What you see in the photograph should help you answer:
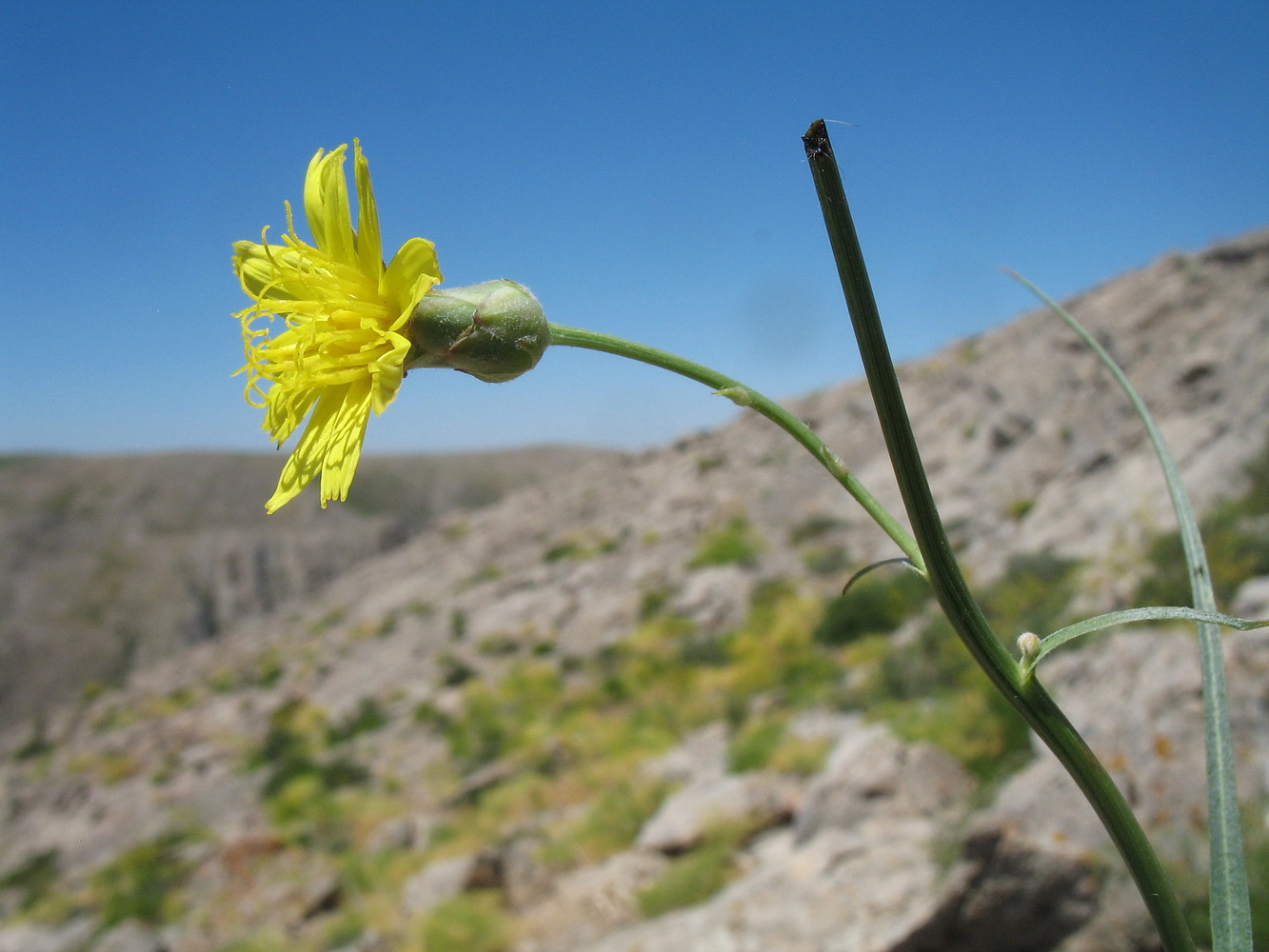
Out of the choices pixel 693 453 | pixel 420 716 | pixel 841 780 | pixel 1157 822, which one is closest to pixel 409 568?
pixel 693 453

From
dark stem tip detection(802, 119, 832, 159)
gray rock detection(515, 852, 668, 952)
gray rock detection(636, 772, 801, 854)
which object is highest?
dark stem tip detection(802, 119, 832, 159)

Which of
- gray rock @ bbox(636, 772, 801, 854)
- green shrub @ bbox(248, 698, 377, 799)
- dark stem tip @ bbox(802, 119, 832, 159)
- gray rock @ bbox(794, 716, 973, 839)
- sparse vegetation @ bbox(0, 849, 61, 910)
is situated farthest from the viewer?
green shrub @ bbox(248, 698, 377, 799)

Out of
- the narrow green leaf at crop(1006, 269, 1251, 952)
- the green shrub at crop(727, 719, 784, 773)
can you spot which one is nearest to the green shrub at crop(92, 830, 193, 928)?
the green shrub at crop(727, 719, 784, 773)

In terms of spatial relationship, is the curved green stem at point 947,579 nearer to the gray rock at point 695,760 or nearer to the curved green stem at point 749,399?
the curved green stem at point 749,399

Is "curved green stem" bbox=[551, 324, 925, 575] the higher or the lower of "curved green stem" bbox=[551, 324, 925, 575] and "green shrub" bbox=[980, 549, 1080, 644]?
the higher

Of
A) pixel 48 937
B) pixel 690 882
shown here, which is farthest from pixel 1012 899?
pixel 48 937

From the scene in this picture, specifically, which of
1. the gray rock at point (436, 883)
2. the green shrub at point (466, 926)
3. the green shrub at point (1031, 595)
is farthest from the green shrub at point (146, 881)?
the green shrub at point (1031, 595)

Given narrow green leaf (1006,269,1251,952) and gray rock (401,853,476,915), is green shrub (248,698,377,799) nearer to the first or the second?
gray rock (401,853,476,915)
